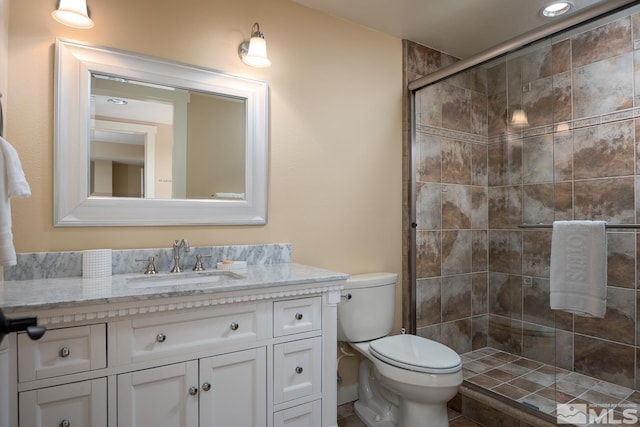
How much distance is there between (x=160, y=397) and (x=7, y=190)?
79 centimetres

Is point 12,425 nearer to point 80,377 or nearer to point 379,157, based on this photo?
point 80,377

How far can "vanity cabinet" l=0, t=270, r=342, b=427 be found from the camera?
109 cm

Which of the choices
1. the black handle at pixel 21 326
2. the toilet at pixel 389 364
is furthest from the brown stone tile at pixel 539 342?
the black handle at pixel 21 326

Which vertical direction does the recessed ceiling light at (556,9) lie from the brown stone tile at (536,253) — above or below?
above

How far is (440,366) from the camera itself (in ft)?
5.41

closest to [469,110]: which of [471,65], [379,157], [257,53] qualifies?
[471,65]

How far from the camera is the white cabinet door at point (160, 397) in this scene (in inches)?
46.6

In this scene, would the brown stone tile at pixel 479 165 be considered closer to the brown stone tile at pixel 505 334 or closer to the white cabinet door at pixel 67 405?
the brown stone tile at pixel 505 334

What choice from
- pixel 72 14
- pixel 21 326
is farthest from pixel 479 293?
pixel 72 14

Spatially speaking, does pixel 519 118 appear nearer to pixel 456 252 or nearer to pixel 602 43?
pixel 602 43

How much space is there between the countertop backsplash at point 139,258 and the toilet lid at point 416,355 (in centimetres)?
67

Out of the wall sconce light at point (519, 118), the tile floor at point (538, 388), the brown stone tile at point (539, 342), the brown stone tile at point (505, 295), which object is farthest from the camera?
the brown stone tile at point (505, 295)

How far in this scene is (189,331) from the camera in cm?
129

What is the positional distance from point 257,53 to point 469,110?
63.7 inches
